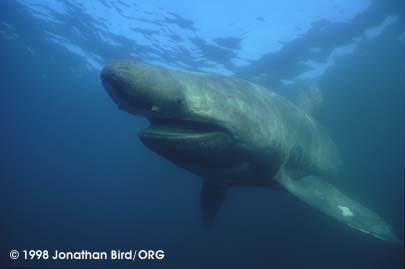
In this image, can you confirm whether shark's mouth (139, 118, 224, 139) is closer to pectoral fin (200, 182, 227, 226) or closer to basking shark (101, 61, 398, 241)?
basking shark (101, 61, 398, 241)

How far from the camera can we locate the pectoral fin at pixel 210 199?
10.3 metres

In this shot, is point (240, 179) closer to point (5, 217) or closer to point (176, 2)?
point (176, 2)

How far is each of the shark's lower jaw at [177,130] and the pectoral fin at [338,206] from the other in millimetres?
2764

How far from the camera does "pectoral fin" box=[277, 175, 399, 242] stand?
7.30 m

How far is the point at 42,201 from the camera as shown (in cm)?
6781

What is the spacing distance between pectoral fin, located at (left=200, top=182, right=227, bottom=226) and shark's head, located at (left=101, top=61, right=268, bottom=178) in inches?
146

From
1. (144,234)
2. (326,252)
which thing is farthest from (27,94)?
(326,252)

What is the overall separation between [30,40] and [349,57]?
84.7 feet

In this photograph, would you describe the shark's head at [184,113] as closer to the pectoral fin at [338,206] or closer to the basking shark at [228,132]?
the basking shark at [228,132]

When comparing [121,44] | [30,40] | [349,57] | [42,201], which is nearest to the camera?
[349,57]

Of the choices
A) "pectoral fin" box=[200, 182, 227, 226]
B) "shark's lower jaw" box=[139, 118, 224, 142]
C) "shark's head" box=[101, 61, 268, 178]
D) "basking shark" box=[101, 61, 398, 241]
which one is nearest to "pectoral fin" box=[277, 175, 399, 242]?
"basking shark" box=[101, 61, 398, 241]

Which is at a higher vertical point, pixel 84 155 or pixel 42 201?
pixel 84 155

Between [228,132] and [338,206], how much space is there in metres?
3.87

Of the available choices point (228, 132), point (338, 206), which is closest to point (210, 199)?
point (338, 206)
